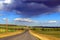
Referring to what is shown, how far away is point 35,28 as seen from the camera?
17588cm

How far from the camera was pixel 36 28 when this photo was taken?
17550cm

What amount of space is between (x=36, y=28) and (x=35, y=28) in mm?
1017
